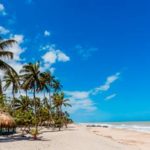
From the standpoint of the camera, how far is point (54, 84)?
74438 mm

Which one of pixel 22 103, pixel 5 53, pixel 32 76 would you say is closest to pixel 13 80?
pixel 5 53

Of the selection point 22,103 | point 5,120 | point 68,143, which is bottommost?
point 68,143

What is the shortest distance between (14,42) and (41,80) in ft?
62.2

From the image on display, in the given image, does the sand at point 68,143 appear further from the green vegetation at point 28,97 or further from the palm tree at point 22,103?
the palm tree at point 22,103

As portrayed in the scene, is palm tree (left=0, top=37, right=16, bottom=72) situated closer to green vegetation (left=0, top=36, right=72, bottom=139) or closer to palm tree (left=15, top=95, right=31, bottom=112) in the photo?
green vegetation (left=0, top=36, right=72, bottom=139)

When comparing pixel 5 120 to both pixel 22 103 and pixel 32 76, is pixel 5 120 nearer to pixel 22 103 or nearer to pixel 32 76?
pixel 32 76

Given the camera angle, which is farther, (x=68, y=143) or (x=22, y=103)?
(x=22, y=103)

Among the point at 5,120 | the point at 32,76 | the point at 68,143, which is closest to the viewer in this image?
the point at 68,143

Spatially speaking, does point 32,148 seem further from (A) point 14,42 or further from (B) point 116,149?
(A) point 14,42

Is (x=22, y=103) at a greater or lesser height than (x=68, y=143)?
greater

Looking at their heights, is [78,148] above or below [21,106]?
below

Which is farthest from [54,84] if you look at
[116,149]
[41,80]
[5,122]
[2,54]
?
[116,149]

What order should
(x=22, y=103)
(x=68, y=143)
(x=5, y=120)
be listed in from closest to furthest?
(x=68, y=143) → (x=5, y=120) → (x=22, y=103)

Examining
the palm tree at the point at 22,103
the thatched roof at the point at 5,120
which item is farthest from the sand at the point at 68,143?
Answer: the palm tree at the point at 22,103
